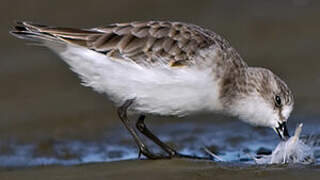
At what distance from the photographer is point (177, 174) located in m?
7.49

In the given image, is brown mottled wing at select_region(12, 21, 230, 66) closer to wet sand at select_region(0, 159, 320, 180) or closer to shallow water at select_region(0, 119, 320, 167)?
wet sand at select_region(0, 159, 320, 180)

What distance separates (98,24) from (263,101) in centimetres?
532

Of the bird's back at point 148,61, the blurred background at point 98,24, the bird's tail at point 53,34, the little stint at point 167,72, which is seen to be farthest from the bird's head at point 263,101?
the blurred background at point 98,24

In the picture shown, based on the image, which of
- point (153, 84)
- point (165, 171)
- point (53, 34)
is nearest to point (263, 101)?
point (153, 84)

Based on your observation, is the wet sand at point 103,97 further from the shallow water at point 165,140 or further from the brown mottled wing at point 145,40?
the brown mottled wing at point 145,40

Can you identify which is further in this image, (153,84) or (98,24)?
(98,24)

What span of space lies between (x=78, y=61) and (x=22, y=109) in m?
3.30

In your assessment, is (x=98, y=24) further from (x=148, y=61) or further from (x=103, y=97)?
(x=148, y=61)

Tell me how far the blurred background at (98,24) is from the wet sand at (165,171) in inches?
103

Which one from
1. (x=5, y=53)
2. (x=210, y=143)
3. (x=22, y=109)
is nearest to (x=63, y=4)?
(x=5, y=53)

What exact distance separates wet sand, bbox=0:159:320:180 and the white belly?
0.57 m

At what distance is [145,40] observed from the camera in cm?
839

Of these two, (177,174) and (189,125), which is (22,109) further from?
(177,174)

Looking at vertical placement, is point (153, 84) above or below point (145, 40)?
below
